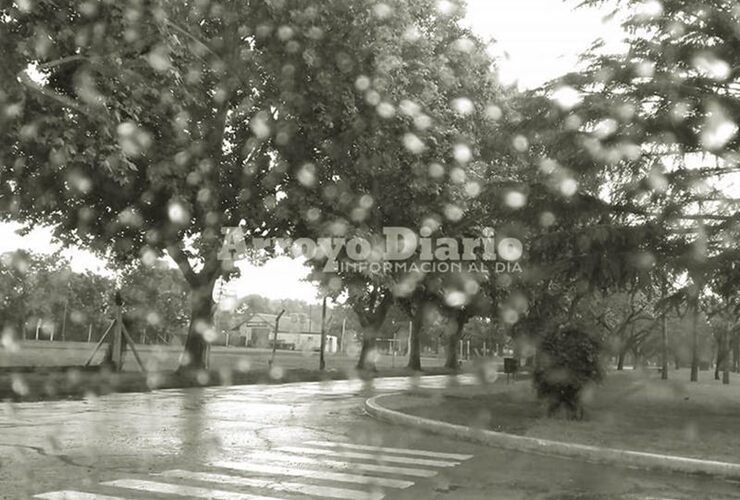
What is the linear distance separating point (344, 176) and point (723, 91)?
11.0m

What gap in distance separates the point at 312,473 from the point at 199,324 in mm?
19572

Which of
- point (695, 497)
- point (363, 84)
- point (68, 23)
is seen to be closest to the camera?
point (695, 497)

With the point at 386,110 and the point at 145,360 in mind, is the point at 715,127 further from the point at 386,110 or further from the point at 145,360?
the point at 145,360

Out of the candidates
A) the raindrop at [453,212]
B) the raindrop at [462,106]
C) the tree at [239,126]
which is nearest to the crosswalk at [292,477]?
the tree at [239,126]

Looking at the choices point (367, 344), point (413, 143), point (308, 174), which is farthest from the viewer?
point (367, 344)

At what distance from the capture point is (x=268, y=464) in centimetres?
877

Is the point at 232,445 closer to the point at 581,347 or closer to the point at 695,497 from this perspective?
the point at 695,497

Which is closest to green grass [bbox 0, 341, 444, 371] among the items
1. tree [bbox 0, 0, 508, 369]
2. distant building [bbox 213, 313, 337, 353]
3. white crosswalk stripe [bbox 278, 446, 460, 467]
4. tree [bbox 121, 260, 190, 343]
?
tree [bbox 0, 0, 508, 369]

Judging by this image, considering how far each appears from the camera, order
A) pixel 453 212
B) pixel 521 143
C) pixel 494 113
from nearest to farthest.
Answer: pixel 521 143
pixel 453 212
pixel 494 113

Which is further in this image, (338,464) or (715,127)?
(715,127)

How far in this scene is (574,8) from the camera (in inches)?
669

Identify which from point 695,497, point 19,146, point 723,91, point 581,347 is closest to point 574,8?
point 723,91

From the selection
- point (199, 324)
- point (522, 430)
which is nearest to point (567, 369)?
point (522, 430)

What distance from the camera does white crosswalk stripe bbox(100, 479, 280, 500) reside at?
22.6 feet
